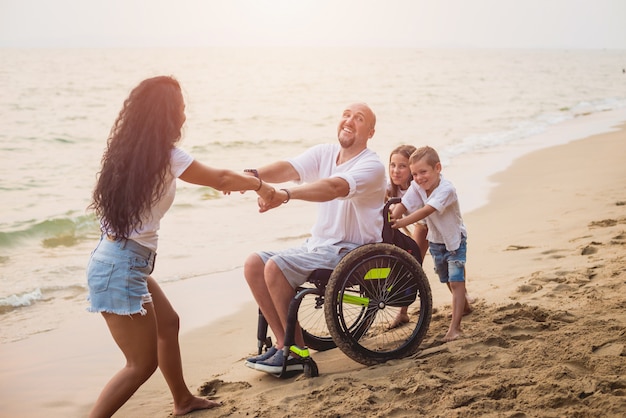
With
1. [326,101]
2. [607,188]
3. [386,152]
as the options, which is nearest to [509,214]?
[607,188]

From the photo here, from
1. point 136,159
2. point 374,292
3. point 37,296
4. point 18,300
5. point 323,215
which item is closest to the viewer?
point 136,159

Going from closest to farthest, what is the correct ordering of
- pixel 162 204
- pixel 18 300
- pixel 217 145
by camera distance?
pixel 162 204
pixel 18 300
pixel 217 145

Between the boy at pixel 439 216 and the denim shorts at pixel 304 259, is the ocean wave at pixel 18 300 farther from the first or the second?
the boy at pixel 439 216

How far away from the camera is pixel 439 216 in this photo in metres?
4.63

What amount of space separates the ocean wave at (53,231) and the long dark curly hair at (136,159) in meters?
6.19

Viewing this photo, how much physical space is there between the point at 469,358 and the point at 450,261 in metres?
0.88

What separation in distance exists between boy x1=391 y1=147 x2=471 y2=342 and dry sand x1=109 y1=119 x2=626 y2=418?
28 centimetres

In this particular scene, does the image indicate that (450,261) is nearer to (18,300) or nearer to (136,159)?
(136,159)

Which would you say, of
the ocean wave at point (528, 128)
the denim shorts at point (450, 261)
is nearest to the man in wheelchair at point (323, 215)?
the denim shorts at point (450, 261)

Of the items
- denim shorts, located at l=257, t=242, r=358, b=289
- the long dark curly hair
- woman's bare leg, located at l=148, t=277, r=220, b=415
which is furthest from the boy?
the long dark curly hair

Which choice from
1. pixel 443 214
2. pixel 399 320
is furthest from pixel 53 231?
pixel 443 214

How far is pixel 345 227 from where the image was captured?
4.25 metres

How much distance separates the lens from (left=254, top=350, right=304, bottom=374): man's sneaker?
4051 millimetres

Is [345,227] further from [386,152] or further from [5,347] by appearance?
[386,152]
